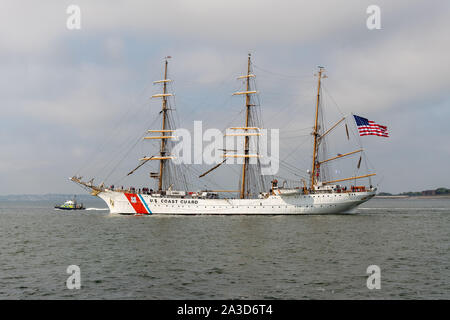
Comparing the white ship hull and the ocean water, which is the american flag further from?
the ocean water

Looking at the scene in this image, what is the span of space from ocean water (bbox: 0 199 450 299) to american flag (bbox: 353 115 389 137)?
22.2 meters

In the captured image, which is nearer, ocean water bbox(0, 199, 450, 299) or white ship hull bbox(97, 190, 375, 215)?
ocean water bbox(0, 199, 450, 299)

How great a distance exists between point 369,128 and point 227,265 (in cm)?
4365

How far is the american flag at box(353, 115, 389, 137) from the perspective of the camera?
2415 inches

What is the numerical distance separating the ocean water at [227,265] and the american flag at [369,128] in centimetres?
2218

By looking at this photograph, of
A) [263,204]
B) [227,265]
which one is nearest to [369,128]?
[263,204]

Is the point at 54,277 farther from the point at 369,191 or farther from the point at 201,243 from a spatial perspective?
the point at 369,191

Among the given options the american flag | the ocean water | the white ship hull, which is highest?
the american flag

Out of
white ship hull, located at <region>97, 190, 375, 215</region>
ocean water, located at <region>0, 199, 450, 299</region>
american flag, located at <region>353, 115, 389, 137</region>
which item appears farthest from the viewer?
white ship hull, located at <region>97, 190, 375, 215</region>

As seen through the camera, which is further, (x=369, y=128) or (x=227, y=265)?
(x=369, y=128)

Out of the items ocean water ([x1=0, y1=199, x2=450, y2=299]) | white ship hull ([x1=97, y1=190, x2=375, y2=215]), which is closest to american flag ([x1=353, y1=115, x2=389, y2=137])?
white ship hull ([x1=97, y1=190, x2=375, y2=215])

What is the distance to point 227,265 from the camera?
25.7m

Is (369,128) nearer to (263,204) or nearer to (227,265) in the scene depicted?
(263,204)
